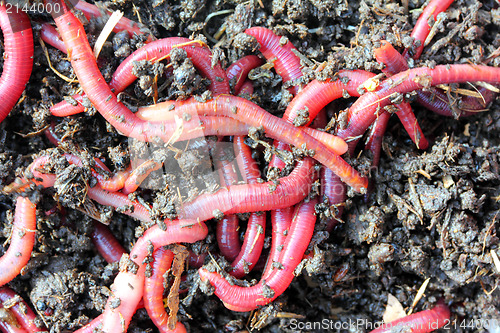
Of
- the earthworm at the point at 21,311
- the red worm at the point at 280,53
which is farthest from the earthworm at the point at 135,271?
the red worm at the point at 280,53

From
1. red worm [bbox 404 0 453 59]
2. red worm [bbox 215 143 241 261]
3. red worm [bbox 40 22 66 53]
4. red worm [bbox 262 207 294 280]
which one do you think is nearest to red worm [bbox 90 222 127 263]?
red worm [bbox 215 143 241 261]

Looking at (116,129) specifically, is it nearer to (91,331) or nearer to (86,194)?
(86,194)

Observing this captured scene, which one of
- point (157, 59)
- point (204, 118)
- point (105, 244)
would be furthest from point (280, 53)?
point (105, 244)

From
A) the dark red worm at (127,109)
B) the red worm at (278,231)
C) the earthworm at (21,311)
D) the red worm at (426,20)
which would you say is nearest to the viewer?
the dark red worm at (127,109)

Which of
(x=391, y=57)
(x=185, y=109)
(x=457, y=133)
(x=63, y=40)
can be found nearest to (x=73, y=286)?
(x=185, y=109)

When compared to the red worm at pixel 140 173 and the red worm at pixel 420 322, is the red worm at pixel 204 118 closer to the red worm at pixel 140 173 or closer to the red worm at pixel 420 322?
the red worm at pixel 140 173

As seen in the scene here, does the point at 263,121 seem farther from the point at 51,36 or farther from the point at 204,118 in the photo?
the point at 51,36
